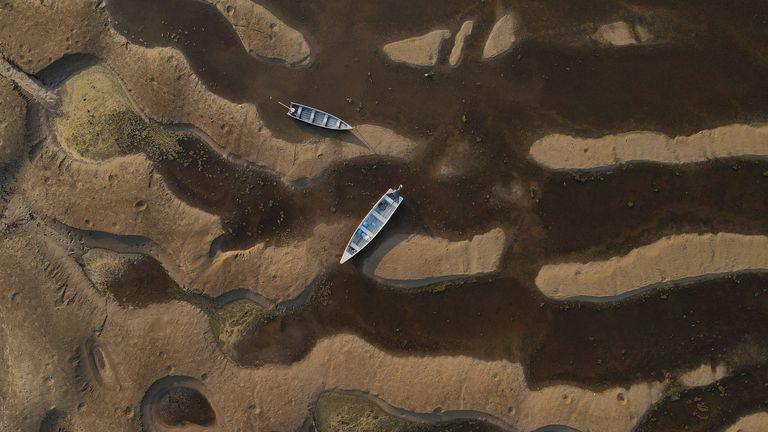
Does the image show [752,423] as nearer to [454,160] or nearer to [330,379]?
[454,160]

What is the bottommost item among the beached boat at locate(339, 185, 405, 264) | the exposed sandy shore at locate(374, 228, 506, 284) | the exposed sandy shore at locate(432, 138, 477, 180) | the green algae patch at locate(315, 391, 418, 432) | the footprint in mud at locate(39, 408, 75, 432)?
the footprint in mud at locate(39, 408, 75, 432)

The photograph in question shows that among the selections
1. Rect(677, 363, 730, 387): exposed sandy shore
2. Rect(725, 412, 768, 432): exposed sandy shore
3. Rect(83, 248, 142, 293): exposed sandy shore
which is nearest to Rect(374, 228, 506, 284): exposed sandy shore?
Rect(677, 363, 730, 387): exposed sandy shore

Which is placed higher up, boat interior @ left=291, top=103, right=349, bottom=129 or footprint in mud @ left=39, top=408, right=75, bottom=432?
boat interior @ left=291, top=103, right=349, bottom=129

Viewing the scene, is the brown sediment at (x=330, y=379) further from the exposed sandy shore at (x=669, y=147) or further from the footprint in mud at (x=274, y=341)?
the exposed sandy shore at (x=669, y=147)

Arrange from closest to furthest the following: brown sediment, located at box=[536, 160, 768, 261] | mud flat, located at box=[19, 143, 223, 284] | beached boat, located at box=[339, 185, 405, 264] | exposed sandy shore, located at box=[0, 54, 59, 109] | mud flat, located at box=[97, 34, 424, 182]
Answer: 1. beached boat, located at box=[339, 185, 405, 264]
2. brown sediment, located at box=[536, 160, 768, 261]
3. mud flat, located at box=[19, 143, 223, 284]
4. mud flat, located at box=[97, 34, 424, 182]
5. exposed sandy shore, located at box=[0, 54, 59, 109]

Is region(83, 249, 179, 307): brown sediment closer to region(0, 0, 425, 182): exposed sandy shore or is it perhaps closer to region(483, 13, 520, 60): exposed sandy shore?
region(0, 0, 425, 182): exposed sandy shore

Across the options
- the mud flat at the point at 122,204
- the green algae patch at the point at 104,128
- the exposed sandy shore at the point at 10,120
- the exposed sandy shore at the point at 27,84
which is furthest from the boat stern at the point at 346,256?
the exposed sandy shore at the point at 10,120

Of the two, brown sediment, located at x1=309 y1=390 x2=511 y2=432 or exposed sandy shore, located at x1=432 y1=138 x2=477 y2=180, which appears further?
exposed sandy shore, located at x1=432 y1=138 x2=477 y2=180

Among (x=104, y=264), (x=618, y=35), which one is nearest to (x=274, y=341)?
(x=104, y=264)
